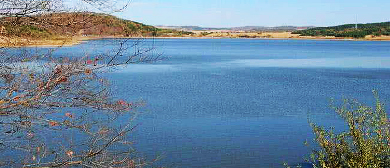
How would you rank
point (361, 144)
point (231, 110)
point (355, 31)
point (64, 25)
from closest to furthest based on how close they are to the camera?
point (64, 25) → point (361, 144) → point (231, 110) → point (355, 31)

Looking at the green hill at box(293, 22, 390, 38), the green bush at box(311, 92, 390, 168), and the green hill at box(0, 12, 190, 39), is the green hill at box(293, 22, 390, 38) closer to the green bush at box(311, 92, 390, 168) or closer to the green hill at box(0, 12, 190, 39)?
the green bush at box(311, 92, 390, 168)

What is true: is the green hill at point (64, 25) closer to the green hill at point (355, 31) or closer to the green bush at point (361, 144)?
the green bush at point (361, 144)

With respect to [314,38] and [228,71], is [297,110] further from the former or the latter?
[314,38]

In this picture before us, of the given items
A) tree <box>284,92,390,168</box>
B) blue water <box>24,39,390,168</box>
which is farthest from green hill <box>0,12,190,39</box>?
tree <box>284,92,390,168</box>

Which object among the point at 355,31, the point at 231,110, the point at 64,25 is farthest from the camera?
the point at 355,31

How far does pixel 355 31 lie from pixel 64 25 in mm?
132937

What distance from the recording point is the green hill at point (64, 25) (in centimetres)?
403

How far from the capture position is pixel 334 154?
7445 millimetres

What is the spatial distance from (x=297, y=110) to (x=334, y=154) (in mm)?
11287

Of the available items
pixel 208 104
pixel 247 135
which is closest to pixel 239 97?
pixel 208 104

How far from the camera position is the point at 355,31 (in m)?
129

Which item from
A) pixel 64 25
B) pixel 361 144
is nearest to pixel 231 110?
pixel 361 144

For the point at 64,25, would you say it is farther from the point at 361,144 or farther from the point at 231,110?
the point at 231,110

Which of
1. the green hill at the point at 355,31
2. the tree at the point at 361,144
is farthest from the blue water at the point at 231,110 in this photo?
the green hill at the point at 355,31
